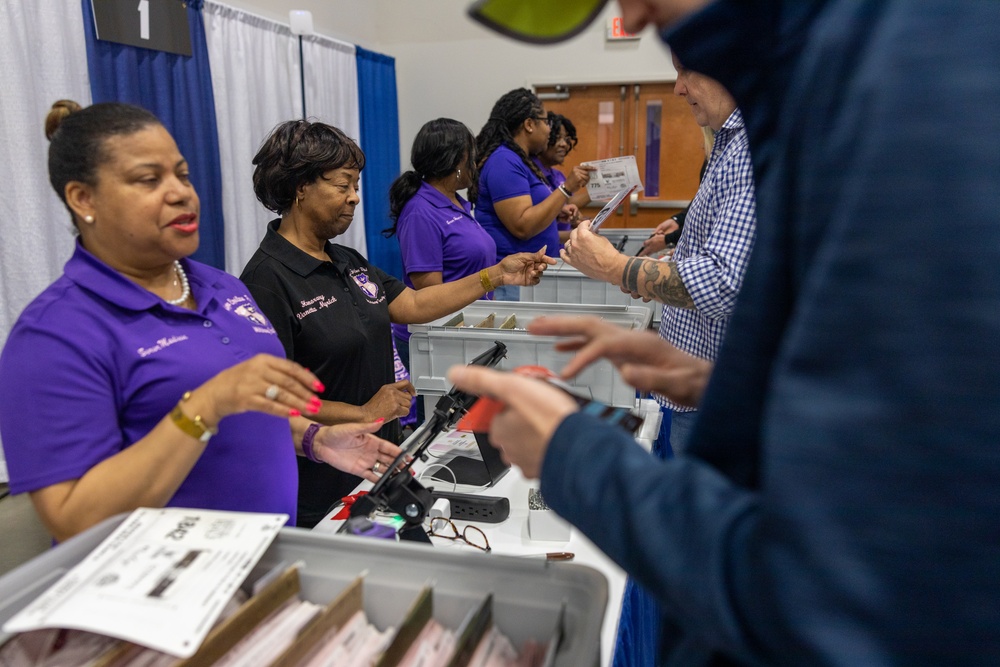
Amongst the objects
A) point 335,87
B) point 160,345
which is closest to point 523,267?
point 160,345

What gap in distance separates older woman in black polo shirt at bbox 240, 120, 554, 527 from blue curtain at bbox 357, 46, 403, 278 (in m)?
4.04

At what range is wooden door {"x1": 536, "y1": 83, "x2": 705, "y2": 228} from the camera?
22.0 ft

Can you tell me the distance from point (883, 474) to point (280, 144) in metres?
1.95

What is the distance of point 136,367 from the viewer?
1.15 m

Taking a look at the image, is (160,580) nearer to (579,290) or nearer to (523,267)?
(523,267)

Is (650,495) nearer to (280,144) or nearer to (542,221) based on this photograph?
(280,144)

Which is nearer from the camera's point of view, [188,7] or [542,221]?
[542,221]

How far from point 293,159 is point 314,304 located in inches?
17.3

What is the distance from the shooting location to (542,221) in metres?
3.70

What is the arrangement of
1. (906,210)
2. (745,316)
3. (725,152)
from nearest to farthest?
(906,210) < (745,316) < (725,152)

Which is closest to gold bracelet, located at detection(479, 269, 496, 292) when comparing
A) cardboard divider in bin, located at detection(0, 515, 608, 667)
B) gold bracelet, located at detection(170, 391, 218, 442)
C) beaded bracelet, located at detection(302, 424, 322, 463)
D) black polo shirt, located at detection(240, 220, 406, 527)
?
black polo shirt, located at detection(240, 220, 406, 527)

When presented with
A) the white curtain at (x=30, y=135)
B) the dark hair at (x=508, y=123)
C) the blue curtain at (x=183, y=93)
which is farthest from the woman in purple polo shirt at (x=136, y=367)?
the dark hair at (x=508, y=123)

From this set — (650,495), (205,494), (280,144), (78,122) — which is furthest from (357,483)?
(650,495)

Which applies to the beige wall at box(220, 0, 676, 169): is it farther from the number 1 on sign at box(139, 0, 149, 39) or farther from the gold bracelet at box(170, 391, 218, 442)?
the gold bracelet at box(170, 391, 218, 442)
